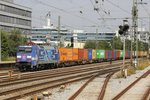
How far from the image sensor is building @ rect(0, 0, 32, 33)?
127669 millimetres

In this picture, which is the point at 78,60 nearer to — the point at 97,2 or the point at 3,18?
the point at 97,2

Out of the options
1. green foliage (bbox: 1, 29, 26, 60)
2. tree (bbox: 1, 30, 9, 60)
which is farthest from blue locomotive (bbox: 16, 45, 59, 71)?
tree (bbox: 1, 30, 9, 60)

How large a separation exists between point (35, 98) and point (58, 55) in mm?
34684

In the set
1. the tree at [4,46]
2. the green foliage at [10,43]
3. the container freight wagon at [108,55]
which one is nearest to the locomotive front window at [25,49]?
the green foliage at [10,43]

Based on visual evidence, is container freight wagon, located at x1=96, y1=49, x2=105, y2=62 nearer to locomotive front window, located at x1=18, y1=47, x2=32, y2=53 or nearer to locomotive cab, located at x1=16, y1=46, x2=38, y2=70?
locomotive front window, located at x1=18, y1=47, x2=32, y2=53

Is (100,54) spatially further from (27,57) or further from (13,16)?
(13,16)

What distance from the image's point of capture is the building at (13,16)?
419ft

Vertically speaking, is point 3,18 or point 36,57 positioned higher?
point 3,18

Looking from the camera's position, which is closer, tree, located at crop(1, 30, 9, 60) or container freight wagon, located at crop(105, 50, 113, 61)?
tree, located at crop(1, 30, 9, 60)

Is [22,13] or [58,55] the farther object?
[22,13]

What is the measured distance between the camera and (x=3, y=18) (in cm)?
12756

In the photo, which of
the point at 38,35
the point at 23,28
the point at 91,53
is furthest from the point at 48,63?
the point at 38,35

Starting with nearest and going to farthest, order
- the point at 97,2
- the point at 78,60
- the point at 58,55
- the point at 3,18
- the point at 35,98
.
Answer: the point at 35,98, the point at 97,2, the point at 58,55, the point at 78,60, the point at 3,18

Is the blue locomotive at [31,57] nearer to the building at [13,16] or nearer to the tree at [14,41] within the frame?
the tree at [14,41]
